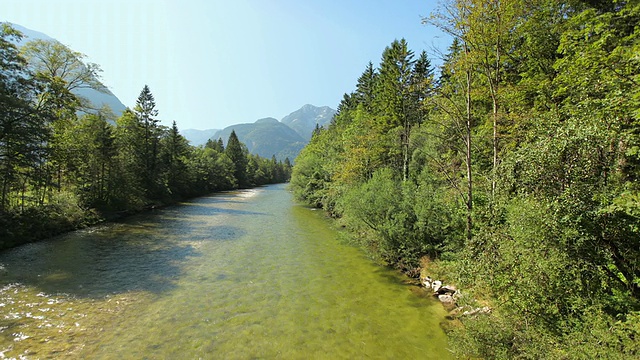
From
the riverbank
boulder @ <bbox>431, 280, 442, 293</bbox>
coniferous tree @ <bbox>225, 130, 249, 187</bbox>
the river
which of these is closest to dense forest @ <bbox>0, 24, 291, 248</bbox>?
the riverbank

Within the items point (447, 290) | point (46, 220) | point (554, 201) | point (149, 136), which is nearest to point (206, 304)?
point (447, 290)

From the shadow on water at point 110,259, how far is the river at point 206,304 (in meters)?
0.08

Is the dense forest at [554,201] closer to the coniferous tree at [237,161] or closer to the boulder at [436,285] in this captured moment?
the boulder at [436,285]

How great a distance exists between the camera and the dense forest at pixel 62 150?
1712 centimetres

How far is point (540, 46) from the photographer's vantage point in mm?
11461

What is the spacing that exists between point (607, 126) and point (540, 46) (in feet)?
25.9

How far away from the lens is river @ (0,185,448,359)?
299 inches

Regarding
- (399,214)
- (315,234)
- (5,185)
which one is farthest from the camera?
(315,234)

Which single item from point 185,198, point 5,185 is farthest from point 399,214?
point 185,198

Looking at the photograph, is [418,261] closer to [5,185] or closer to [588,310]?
[588,310]

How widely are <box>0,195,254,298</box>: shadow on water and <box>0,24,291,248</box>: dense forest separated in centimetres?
283

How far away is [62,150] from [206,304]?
21.4 meters

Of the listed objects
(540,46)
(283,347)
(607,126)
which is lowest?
(283,347)

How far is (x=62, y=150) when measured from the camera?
21.9 meters
